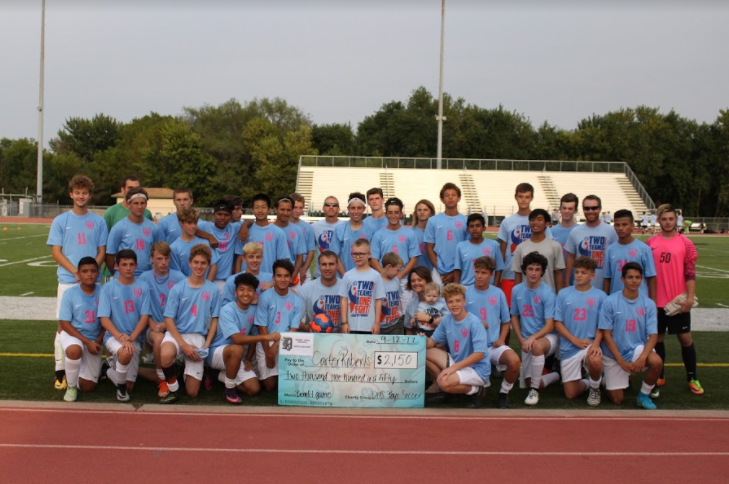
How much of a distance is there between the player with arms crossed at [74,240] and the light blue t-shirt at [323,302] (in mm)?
2066

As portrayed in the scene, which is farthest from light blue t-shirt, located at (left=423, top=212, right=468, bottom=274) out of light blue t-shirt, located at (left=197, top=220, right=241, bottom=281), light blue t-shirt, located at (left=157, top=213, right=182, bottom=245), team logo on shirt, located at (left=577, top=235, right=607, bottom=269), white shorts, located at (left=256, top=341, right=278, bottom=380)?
light blue t-shirt, located at (left=157, top=213, right=182, bottom=245)

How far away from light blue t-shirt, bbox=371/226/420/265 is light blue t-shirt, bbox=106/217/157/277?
2.36 meters

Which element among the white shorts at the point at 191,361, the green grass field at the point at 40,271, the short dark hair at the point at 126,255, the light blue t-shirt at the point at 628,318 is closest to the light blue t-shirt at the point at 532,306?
the light blue t-shirt at the point at 628,318

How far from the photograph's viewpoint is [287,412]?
6.14 meters

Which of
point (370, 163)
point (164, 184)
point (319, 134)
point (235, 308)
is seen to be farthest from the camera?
point (319, 134)

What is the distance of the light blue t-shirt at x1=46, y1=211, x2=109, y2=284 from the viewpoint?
22.4ft

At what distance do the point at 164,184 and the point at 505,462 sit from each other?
61.2 meters

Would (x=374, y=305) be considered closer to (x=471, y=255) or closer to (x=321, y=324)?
(x=321, y=324)

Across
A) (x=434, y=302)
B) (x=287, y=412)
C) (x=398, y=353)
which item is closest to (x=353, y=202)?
(x=434, y=302)

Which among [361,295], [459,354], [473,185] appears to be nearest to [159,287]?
[361,295]

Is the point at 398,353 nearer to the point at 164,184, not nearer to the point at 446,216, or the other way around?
the point at 446,216

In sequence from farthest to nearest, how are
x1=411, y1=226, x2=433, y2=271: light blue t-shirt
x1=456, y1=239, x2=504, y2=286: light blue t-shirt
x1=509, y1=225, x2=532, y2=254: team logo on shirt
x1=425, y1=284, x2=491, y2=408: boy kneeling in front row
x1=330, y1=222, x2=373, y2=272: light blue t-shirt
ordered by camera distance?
x1=411, y1=226, x2=433, y2=271: light blue t-shirt
x1=330, y1=222, x2=373, y2=272: light blue t-shirt
x1=509, y1=225, x2=532, y2=254: team logo on shirt
x1=456, y1=239, x2=504, y2=286: light blue t-shirt
x1=425, y1=284, x2=491, y2=408: boy kneeling in front row

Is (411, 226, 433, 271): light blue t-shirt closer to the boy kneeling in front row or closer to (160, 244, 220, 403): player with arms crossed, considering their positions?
the boy kneeling in front row

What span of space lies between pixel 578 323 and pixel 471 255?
1338 mm
